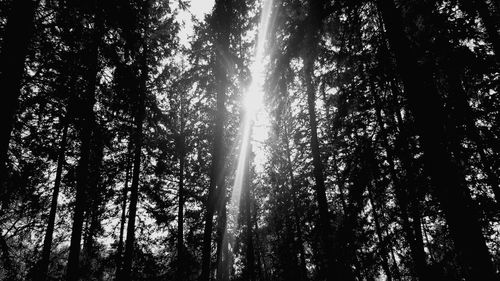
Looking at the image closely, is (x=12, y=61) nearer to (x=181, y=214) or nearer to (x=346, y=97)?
(x=346, y=97)

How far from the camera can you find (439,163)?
15.5 feet

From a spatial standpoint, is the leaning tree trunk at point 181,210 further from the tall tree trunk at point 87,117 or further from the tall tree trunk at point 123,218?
the tall tree trunk at point 87,117

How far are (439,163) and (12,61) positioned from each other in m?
8.42

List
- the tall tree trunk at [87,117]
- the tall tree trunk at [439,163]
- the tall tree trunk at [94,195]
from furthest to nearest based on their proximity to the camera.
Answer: the tall tree trunk at [94,195] → the tall tree trunk at [87,117] → the tall tree trunk at [439,163]

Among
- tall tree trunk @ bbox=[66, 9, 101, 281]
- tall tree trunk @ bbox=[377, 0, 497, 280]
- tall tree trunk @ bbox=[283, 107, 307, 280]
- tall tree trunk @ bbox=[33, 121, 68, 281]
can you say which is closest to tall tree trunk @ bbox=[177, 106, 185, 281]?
tall tree trunk @ bbox=[33, 121, 68, 281]

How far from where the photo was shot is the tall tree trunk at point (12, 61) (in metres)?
5.24

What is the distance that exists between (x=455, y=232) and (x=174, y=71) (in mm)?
14119

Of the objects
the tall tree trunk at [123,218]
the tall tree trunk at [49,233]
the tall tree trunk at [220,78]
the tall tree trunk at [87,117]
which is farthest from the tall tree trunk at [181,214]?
the tall tree trunk at [87,117]

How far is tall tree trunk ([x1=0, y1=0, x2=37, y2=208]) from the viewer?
17.2 feet

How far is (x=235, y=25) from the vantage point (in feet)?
44.7

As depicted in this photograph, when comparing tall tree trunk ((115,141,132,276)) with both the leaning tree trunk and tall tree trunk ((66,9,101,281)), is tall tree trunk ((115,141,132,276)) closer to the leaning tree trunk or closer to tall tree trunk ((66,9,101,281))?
the leaning tree trunk

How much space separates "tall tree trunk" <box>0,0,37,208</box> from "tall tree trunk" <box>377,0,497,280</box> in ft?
24.9

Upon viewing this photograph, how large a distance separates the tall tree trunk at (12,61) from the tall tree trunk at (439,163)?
7.60 meters

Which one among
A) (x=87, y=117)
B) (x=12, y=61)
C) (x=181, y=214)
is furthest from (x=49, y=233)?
(x=12, y=61)
